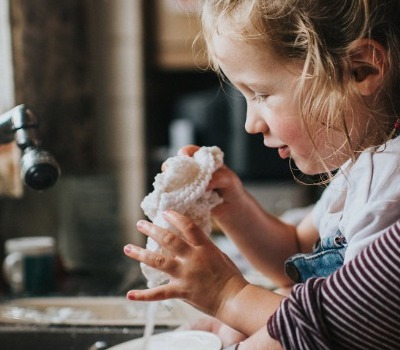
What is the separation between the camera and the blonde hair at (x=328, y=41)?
75 cm

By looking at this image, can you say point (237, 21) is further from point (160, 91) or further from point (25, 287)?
point (160, 91)

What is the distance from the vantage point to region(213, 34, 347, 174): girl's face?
2.55ft

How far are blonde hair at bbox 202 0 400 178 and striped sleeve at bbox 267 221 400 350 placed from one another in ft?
0.60

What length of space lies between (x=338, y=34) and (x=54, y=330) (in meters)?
0.58

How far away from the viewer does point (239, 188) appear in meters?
0.98

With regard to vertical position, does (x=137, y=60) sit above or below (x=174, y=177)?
below

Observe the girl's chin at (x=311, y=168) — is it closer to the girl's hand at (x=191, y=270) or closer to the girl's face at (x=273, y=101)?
the girl's face at (x=273, y=101)

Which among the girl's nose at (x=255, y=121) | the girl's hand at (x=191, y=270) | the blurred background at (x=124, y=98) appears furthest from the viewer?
the blurred background at (x=124, y=98)

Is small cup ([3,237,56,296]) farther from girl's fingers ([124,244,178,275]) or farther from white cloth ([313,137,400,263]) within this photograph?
white cloth ([313,137,400,263])

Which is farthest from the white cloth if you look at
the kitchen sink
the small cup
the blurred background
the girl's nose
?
the blurred background

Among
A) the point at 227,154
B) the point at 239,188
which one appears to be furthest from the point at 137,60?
the point at 239,188

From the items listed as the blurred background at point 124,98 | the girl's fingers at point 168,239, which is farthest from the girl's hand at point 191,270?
the blurred background at point 124,98

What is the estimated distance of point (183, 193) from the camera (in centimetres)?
82

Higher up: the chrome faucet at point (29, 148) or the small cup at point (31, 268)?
the chrome faucet at point (29, 148)
